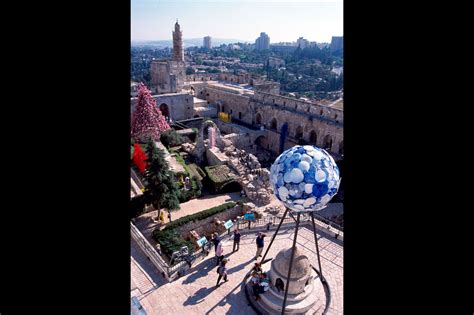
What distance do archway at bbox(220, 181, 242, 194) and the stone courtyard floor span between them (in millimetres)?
7479

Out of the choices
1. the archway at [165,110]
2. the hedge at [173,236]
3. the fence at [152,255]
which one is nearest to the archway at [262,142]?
the archway at [165,110]

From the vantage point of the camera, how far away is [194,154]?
81.4ft

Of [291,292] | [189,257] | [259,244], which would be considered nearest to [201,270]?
[189,257]

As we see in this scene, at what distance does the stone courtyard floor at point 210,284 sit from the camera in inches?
358

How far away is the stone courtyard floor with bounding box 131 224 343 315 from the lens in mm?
9102

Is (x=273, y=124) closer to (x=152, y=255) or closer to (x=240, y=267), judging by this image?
(x=240, y=267)

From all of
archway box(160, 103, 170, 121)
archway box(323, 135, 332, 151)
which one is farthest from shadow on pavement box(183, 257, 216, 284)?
archway box(160, 103, 170, 121)

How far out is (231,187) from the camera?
20.0m

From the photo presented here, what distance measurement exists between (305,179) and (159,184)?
29.6 ft
